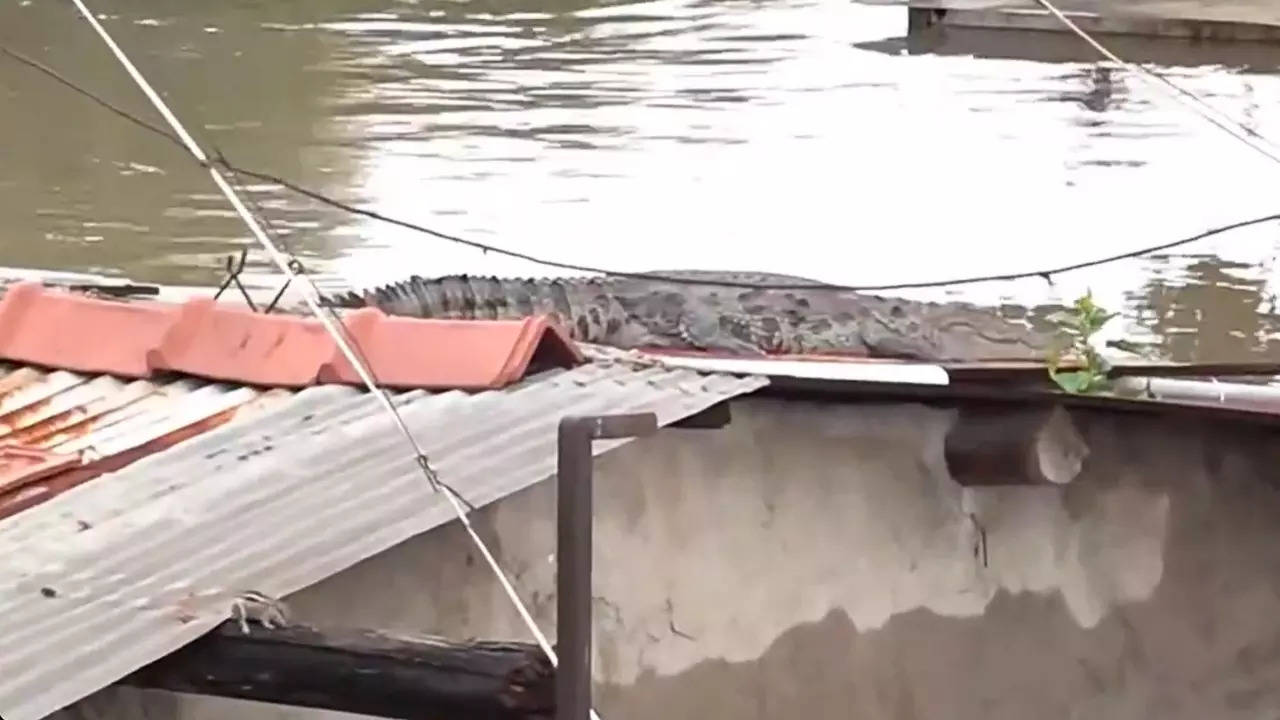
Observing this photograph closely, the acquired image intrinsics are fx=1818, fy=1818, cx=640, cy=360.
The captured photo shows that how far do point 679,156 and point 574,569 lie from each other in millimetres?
6593

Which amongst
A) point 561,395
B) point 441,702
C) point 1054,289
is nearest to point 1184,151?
point 1054,289

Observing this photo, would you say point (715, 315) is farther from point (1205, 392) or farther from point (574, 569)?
point (574, 569)

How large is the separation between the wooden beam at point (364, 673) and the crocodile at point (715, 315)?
141cm

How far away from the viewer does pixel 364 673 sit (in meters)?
1.71

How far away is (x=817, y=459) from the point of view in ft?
9.04

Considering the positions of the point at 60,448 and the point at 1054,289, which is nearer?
the point at 60,448

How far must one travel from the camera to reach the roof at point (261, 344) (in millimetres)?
2527

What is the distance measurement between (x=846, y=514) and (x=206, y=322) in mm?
1003

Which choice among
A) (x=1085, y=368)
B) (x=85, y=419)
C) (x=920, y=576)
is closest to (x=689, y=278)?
(x=920, y=576)

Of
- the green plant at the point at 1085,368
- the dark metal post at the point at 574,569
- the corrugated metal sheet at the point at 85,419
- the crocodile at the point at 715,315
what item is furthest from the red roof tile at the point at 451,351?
the dark metal post at the point at 574,569

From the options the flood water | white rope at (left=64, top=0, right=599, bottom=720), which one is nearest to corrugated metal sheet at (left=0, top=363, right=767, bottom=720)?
white rope at (left=64, top=0, right=599, bottom=720)

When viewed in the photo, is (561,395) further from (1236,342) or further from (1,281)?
(1236,342)

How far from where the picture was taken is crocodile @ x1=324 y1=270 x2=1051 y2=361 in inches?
133

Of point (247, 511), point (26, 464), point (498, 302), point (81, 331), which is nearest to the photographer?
point (247, 511)
